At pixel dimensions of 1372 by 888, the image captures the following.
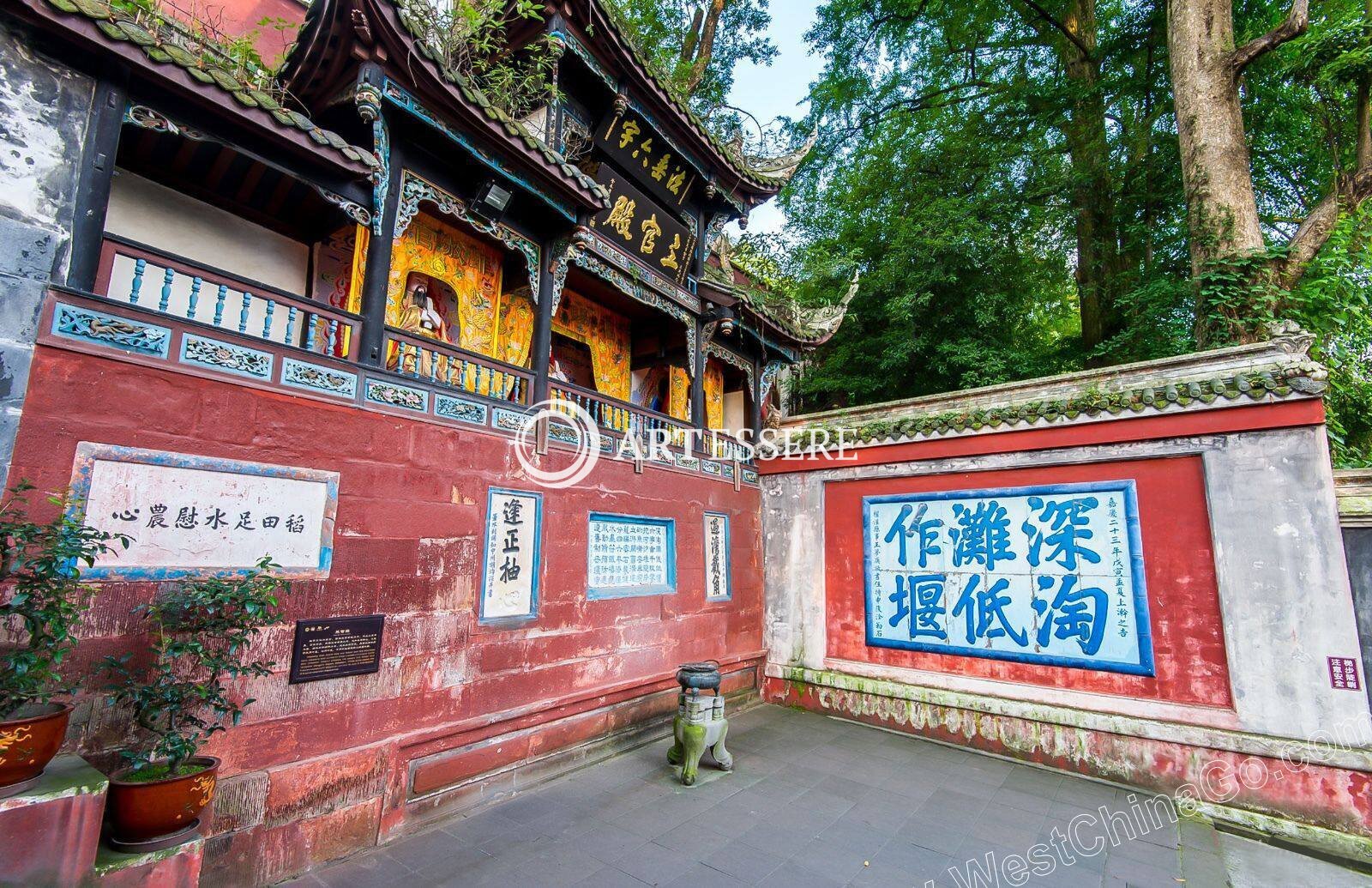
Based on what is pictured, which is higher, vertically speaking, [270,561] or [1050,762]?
[270,561]

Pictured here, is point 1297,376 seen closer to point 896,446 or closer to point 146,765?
point 896,446

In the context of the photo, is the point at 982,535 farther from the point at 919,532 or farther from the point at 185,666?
the point at 185,666

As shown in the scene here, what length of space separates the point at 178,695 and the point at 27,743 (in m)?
0.48

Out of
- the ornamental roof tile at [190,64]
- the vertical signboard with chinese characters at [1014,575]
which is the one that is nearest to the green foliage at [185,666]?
the ornamental roof tile at [190,64]

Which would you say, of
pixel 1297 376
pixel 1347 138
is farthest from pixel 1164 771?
pixel 1347 138

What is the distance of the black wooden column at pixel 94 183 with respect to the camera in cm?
281

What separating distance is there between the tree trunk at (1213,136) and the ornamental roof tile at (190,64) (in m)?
8.97

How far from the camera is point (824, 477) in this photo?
23.6ft

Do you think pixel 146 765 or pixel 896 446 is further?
pixel 896 446

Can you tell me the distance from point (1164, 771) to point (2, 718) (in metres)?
7.00

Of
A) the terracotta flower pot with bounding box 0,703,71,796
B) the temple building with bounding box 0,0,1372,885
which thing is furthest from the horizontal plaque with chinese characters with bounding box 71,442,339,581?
the terracotta flower pot with bounding box 0,703,71,796

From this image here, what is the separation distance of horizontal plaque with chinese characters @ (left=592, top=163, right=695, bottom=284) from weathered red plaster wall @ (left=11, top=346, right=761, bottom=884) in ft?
8.01

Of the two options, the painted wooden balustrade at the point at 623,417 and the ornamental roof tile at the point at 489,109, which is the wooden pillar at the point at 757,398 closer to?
the painted wooden balustrade at the point at 623,417

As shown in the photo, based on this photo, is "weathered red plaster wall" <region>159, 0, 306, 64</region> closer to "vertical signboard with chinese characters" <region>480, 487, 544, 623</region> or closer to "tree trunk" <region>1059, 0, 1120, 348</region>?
"vertical signboard with chinese characters" <region>480, 487, 544, 623</region>
